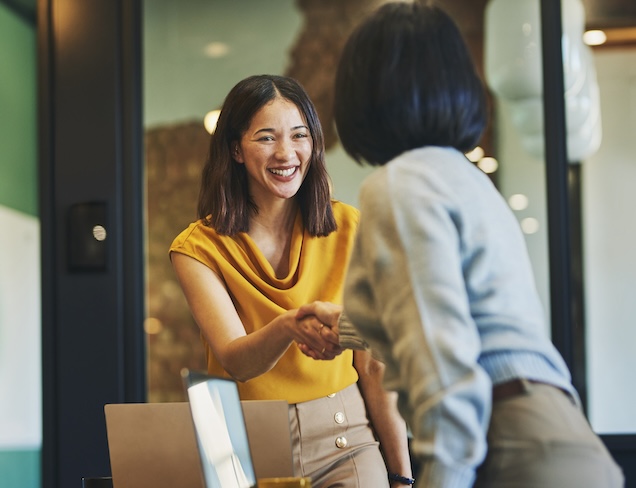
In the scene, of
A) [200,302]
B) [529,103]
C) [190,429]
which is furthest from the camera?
[529,103]

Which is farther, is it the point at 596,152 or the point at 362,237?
the point at 596,152

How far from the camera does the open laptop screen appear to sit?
133 cm

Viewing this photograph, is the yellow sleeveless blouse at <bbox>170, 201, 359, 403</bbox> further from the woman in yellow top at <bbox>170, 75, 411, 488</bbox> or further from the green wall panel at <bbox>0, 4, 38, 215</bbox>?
the green wall panel at <bbox>0, 4, 38, 215</bbox>

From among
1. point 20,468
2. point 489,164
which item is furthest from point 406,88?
point 20,468

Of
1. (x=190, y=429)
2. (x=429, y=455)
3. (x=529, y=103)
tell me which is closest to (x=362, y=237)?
(x=429, y=455)

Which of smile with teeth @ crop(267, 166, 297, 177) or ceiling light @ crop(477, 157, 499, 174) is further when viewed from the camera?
ceiling light @ crop(477, 157, 499, 174)

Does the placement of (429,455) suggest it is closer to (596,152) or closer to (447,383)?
(447,383)

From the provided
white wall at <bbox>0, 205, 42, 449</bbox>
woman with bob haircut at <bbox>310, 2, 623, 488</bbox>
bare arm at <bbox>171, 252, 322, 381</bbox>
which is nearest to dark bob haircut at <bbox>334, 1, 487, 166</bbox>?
woman with bob haircut at <bbox>310, 2, 623, 488</bbox>

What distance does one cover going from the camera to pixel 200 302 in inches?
85.6

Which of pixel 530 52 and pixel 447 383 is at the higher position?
pixel 530 52

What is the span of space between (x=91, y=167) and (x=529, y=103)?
5.18ft

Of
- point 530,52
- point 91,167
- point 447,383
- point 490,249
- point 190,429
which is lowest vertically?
point 190,429

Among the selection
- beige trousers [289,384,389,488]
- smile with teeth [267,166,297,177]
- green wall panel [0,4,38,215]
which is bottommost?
beige trousers [289,384,389,488]

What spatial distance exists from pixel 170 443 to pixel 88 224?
2.09 meters
